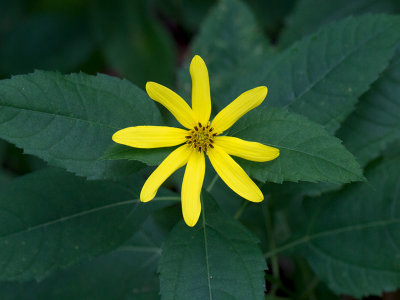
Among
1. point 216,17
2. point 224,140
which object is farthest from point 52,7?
point 224,140

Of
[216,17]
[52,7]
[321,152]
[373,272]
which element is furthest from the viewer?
[52,7]

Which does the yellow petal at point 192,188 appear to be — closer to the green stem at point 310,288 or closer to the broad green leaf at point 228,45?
the broad green leaf at point 228,45

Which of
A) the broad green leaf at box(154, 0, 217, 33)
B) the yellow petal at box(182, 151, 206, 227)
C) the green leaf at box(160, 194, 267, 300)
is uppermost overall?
the broad green leaf at box(154, 0, 217, 33)

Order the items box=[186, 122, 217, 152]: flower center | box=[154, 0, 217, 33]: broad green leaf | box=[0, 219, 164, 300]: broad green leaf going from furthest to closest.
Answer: box=[154, 0, 217, 33]: broad green leaf < box=[0, 219, 164, 300]: broad green leaf < box=[186, 122, 217, 152]: flower center

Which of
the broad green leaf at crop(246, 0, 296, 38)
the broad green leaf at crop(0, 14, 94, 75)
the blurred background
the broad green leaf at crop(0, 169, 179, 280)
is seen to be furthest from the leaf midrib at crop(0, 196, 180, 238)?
the broad green leaf at crop(246, 0, 296, 38)

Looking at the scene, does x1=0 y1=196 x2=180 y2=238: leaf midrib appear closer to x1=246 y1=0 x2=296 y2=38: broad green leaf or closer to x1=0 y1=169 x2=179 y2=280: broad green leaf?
x1=0 y1=169 x2=179 y2=280: broad green leaf

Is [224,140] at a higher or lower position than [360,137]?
lower

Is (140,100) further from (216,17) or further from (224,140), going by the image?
(216,17)
